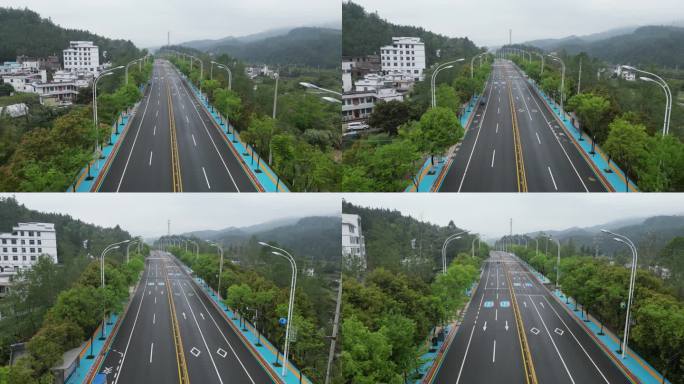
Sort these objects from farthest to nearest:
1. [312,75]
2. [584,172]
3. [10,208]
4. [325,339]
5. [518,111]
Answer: [518,111], [312,75], [584,172], [325,339], [10,208]

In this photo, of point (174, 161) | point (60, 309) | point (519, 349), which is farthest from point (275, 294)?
point (519, 349)

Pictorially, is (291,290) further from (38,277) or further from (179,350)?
(38,277)

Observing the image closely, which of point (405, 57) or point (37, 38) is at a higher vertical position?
point (37, 38)

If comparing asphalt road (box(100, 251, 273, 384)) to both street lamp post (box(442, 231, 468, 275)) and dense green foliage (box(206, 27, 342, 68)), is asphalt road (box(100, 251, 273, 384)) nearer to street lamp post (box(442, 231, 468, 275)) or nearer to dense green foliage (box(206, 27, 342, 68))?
dense green foliage (box(206, 27, 342, 68))

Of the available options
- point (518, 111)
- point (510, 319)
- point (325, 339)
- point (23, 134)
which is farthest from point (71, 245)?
point (518, 111)

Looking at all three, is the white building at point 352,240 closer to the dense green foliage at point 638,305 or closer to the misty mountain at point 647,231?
the misty mountain at point 647,231

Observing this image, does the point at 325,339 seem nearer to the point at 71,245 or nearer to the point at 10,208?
the point at 71,245
